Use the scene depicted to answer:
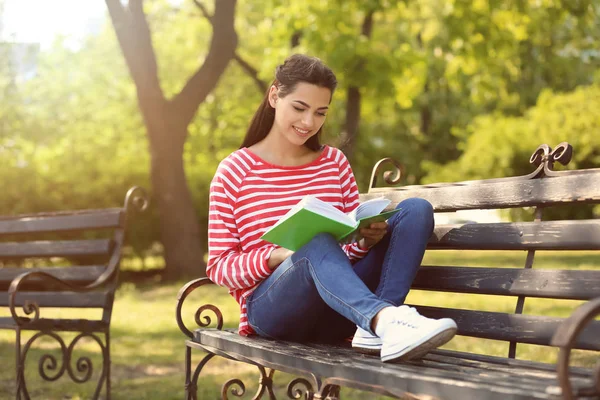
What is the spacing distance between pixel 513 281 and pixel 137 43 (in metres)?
9.74

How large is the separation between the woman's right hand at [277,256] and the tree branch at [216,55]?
9.13m

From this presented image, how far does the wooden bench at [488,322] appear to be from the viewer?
2.45m

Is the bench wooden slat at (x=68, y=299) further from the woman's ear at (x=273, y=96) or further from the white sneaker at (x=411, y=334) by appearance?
the white sneaker at (x=411, y=334)

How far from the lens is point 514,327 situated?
10.2 ft

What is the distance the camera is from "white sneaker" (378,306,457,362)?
8.73 ft

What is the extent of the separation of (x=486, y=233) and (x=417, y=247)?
1.25 ft

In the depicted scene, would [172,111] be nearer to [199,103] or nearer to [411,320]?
[199,103]

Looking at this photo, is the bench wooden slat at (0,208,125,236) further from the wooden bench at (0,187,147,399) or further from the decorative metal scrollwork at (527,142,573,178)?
the decorative metal scrollwork at (527,142,573,178)

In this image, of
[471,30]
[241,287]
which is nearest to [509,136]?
[471,30]

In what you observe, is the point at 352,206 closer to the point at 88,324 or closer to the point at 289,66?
the point at 289,66

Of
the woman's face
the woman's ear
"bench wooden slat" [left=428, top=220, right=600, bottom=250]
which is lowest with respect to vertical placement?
"bench wooden slat" [left=428, top=220, right=600, bottom=250]

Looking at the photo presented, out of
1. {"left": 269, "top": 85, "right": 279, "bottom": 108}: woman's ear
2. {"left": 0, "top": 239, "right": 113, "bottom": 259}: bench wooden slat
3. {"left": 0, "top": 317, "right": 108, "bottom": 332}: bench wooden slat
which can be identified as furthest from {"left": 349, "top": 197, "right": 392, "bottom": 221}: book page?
{"left": 0, "top": 239, "right": 113, "bottom": 259}: bench wooden slat

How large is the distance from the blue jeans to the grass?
1.68m

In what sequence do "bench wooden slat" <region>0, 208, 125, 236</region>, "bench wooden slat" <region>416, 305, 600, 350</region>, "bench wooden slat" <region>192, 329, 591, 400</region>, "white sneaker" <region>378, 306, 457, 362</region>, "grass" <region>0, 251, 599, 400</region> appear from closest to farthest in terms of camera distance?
"bench wooden slat" <region>192, 329, 591, 400</region>, "white sneaker" <region>378, 306, 457, 362</region>, "bench wooden slat" <region>416, 305, 600, 350</region>, "bench wooden slat" <region>0, 208, 125, 236</region>, "grass" <region>0, 251, 599, 400</region>
